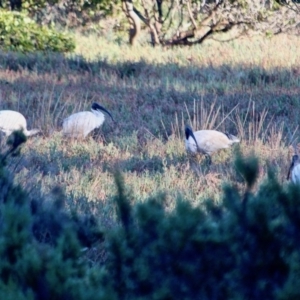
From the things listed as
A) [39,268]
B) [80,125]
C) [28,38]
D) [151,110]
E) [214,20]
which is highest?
[39,268]

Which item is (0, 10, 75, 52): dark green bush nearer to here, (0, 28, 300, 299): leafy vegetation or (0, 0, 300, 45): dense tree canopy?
(0, 28, 300, 299): leafy vegetation

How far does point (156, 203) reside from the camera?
9.03 feet

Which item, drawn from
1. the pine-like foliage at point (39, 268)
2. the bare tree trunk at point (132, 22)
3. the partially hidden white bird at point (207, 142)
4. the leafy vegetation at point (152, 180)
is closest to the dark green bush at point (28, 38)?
the leafy vegetation at point (152, 180)

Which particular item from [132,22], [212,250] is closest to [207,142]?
[212,250]

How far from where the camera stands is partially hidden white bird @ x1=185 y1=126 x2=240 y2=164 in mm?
8109

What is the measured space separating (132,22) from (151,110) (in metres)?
8.25

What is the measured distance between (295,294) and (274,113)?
327 inches

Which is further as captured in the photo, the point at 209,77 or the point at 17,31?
the point at 17,31

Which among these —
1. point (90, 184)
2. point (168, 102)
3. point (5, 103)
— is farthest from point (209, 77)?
point (90, 184)

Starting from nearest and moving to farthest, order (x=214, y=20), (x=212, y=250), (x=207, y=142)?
(x=212, y=250) < (x=207, y=142) < (x=214, y=20)

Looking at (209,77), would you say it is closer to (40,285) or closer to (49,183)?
(49,183)

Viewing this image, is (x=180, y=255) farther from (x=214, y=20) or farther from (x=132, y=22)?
(x=132, y=22)

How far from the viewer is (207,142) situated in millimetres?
8117

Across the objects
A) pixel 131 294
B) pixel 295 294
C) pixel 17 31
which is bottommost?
pixel 17 31
